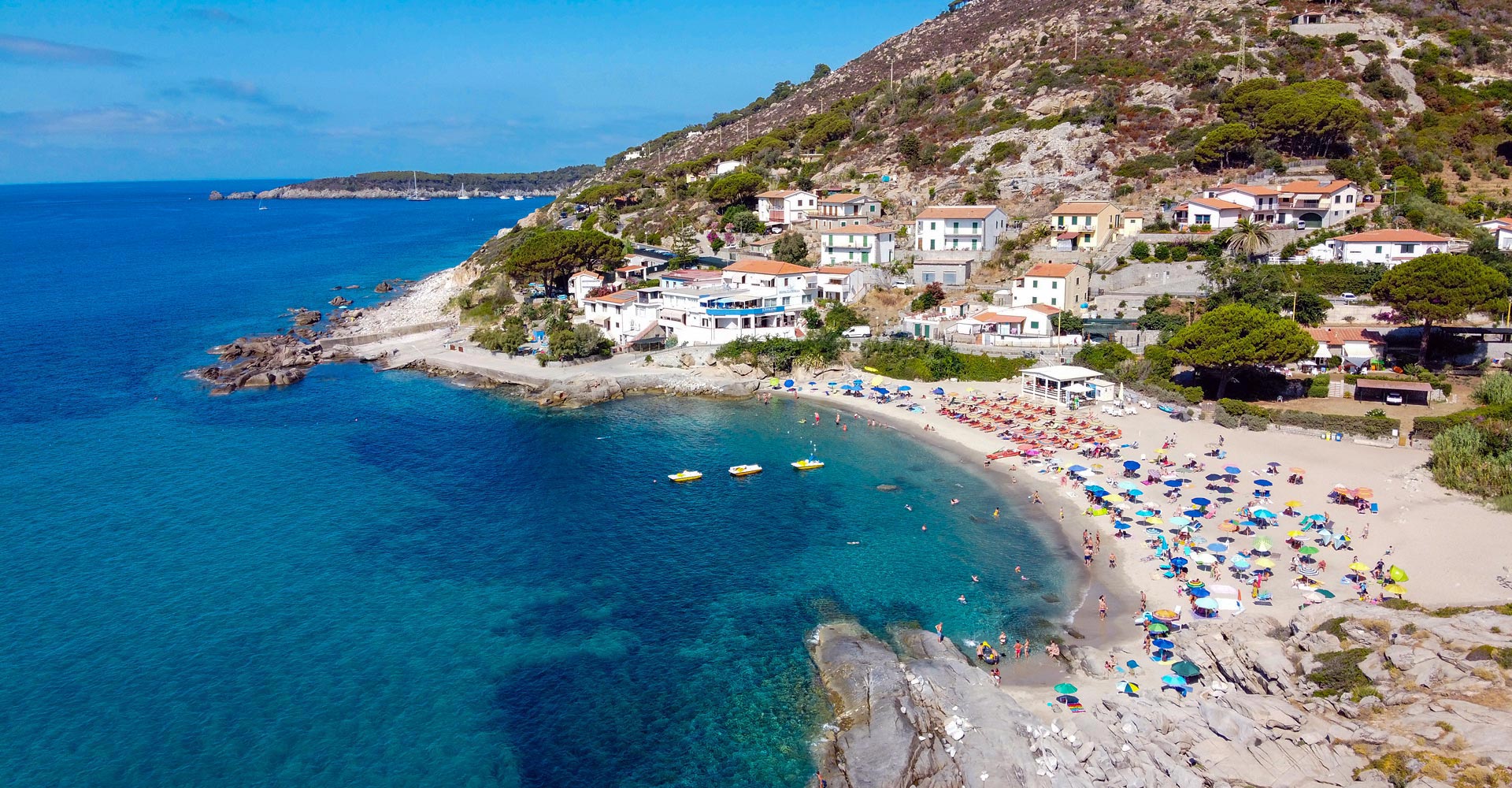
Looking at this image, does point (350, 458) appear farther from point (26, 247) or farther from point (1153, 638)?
point (26, 247)

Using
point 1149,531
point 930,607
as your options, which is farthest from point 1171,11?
point 930,607

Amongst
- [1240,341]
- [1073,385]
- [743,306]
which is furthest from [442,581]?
[1240,341]

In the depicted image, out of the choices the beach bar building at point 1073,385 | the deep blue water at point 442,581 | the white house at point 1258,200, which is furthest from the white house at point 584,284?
the white house at point 1258,200

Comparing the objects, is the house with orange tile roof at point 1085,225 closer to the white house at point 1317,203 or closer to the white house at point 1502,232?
the white house at point 1317,203

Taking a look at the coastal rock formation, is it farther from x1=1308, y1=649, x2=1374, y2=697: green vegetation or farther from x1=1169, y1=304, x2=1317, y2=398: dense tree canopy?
x1=1308, y1=649, x2=1374, y2=697: green vegetation

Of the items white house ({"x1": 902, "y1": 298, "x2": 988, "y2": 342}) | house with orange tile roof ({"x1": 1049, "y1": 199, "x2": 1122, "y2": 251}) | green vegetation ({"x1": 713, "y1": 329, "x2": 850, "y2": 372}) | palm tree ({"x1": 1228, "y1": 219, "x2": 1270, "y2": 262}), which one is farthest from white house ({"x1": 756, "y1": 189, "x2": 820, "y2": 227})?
palm tree ({"x1": 1228, "y1": 219, "x2": 1270, "y2": 262})

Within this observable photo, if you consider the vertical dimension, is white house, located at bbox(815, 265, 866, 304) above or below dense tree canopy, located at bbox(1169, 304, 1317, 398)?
above
